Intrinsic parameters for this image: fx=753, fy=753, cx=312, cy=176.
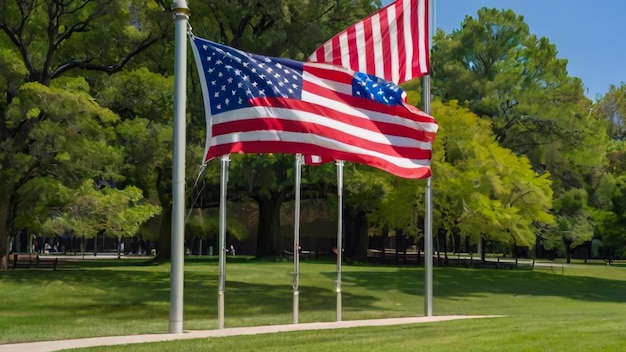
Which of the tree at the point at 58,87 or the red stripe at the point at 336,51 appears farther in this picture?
the tree at the point at 58,87

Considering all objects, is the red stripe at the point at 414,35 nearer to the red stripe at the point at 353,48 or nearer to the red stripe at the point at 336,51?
the red stripe at the point at 353,48

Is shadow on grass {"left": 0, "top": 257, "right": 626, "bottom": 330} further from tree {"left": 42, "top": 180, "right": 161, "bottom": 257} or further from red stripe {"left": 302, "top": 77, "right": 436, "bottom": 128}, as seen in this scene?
red stripe {"left": 302, "top": 77, "right": 436, "bottom": 128}

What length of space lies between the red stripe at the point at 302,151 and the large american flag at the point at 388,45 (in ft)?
7.26

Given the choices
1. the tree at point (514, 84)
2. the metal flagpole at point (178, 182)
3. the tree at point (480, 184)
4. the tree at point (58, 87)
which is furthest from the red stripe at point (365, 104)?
the tree at point (514, 84)

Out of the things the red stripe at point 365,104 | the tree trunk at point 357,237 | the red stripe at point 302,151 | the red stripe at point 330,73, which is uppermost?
the red stripe at point 330,73

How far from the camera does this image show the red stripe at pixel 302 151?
1298 centimetres

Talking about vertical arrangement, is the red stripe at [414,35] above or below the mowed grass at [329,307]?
above

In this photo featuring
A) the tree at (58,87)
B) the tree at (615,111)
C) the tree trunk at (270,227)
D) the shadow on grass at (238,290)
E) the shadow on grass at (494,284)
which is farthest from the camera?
the tree at (615,111)

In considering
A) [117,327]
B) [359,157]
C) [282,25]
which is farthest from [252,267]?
[359,157]

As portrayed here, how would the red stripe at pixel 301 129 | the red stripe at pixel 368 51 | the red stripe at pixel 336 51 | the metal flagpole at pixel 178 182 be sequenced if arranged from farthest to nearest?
the red stripe at pixel 368 51
the red stripe at pixel 336 51
the red stripe at pixel 301 129
the metal flagpole at pixel 178 182

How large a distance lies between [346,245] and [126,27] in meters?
30.9

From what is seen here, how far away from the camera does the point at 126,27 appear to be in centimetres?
2889

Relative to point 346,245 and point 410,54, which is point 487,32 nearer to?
point 346,245

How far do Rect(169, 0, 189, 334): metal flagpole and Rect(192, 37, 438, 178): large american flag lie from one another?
0.48m
